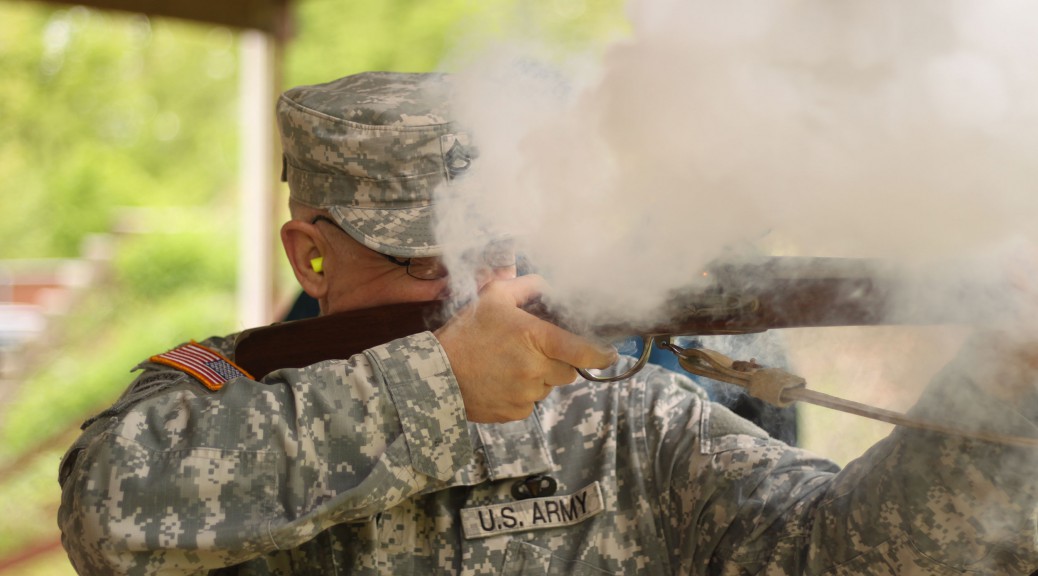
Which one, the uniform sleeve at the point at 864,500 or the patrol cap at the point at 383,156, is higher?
the patrol cap at the point at 383,156

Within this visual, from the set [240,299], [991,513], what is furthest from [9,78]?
[991,513]

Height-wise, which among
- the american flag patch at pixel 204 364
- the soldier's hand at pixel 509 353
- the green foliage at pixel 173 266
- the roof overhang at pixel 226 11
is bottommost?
the green foliage at pixel 173 266

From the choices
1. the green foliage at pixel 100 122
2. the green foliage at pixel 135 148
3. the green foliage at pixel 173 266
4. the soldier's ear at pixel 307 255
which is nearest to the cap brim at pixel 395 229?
the soldier's ear at pixel 307 255

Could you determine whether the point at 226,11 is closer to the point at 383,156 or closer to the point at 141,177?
the point at 383,156

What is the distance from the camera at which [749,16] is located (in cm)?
145

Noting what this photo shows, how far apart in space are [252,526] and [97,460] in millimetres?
317

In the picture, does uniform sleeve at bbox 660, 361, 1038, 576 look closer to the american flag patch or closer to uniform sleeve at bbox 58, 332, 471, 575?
uniform sleeve at bbox 58, 332, 471, 575

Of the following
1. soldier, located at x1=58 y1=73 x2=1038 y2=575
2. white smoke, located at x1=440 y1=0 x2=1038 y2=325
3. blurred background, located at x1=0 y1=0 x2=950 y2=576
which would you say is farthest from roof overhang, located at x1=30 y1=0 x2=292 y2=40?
white smoke, located at x1=440 y1=0 x2=1038 y2=325

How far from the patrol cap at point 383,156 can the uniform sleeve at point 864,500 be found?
0.74m

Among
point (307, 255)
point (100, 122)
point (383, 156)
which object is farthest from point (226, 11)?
point (100, 122)

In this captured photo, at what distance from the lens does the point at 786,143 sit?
144 cm

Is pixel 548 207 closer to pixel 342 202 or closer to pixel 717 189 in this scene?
pixel 717 189

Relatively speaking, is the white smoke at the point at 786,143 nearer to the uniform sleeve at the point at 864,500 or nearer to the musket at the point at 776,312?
the musket at the point at 776,312

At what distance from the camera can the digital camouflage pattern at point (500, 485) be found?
1.57 meters
